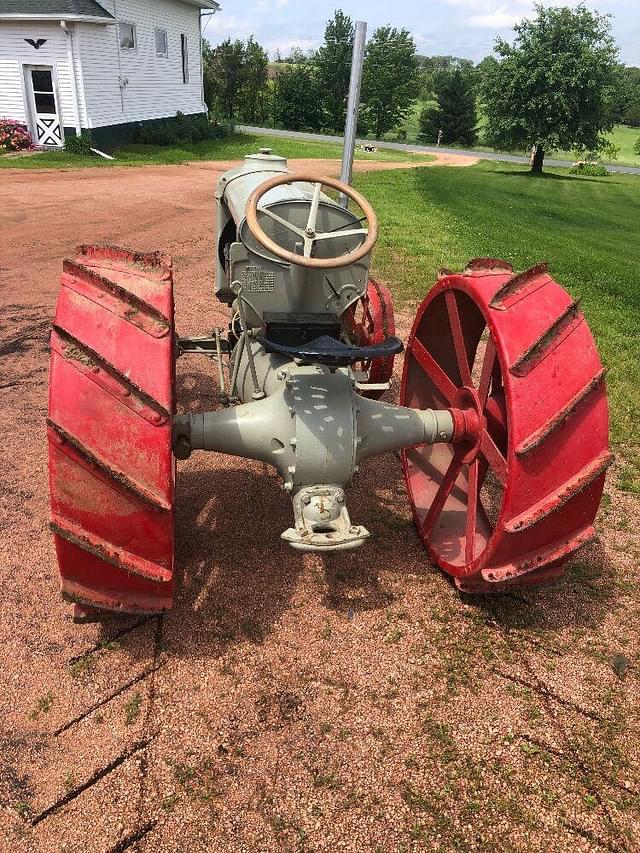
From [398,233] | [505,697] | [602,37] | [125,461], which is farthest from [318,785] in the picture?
[602,37]

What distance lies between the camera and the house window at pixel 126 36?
66.0ft

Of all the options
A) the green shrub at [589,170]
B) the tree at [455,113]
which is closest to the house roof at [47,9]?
the green shrub at [589,170]

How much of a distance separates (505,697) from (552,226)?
14.7 meters

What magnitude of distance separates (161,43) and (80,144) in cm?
732

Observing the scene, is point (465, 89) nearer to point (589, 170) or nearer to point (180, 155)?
point (589, 170)

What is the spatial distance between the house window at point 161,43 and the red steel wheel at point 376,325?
75.7ft

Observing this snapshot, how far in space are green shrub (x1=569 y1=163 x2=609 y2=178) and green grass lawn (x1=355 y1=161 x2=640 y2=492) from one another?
758 cm

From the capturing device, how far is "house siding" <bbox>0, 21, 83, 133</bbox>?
17.9 m

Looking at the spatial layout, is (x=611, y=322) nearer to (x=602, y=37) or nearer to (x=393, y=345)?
(x=393, y=345)

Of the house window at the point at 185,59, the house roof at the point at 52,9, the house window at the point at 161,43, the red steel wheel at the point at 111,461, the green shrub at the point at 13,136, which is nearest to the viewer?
the red steel wheel at the point at 111,461

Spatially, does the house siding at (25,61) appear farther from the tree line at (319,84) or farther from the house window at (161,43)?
the tree line at (319,84)

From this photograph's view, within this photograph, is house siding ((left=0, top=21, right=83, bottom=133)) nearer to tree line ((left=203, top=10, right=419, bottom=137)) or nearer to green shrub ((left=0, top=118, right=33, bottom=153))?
green shrub ((left=0, top=118, right=33, bottom=153))

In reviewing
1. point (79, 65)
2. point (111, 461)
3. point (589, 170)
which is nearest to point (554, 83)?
point (589, 170)

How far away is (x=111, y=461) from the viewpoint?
2.34 metres
